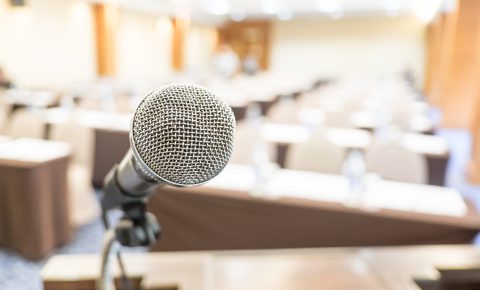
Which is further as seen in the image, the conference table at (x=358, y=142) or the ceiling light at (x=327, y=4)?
the ceiling light at (x=327, y=4)

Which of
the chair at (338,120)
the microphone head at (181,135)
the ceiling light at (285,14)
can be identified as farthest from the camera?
the ceiling light at (285,14)

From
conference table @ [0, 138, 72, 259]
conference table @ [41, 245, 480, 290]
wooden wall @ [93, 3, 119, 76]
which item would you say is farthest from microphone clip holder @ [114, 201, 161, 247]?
wooden wall @ [93, 3, 119, 76]

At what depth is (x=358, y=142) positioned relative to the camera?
3357 mm

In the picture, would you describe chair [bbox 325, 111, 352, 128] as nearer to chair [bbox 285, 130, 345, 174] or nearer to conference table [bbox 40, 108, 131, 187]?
chair [bbox 285, 130, 345, 174]

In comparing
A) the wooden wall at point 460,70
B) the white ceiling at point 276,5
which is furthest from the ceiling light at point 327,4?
the wooden wall at point 460,70

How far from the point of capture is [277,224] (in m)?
1.94

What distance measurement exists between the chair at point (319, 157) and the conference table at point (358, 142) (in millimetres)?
95

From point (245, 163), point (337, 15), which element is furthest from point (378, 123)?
point (337, 15)

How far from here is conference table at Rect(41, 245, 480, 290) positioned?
110 cm

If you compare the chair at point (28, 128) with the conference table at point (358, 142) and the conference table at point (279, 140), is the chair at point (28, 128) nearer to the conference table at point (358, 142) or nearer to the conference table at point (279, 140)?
the conference table at point (279, 140)

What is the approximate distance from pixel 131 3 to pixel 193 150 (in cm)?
1203

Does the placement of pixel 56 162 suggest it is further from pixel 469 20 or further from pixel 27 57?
pixel 469 20

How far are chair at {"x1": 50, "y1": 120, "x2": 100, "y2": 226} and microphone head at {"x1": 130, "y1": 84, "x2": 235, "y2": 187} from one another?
9.29ft

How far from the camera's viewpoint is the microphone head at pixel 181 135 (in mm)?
499
